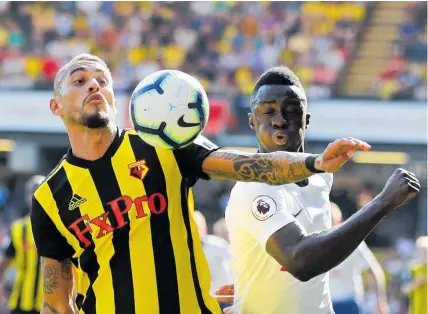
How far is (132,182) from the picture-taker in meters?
4.73

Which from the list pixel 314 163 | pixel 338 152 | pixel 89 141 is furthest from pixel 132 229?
pixel 338 152

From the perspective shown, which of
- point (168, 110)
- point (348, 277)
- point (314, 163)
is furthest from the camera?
point (348, 277)

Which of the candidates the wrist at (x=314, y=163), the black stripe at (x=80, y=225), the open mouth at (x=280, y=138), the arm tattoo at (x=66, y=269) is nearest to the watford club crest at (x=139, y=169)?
the black stripe at (x=80, y=225)

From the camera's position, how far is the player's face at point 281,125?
5020mm

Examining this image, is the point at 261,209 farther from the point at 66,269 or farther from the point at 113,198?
the point at 66,269

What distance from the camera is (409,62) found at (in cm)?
2059

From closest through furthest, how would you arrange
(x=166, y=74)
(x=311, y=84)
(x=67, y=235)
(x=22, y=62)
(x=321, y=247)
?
(x=321, y=247), (x=166, y=74), (x=67, y=235), (x=311, y=84), (x=22, y=62)

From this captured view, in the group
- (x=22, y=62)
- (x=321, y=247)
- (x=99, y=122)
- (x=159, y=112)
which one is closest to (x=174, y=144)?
(x=159, y=112)

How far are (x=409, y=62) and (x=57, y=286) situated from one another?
16595 millimetres

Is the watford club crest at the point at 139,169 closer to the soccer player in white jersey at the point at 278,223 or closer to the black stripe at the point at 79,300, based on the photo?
the soccer player in white jersey at the point at 278,223

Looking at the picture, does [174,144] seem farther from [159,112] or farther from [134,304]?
[134,304]

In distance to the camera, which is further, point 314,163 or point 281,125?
point 281,125

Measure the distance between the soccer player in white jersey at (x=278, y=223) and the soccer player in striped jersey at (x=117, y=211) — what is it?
0.89 ft

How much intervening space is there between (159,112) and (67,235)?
0.85 metres
